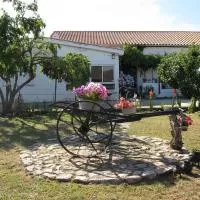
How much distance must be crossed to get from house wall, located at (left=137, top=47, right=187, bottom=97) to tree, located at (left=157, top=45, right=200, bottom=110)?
10898mm

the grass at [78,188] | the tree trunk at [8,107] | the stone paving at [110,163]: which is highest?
the tree trunk at [8,107]

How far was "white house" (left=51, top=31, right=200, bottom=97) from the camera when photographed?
30.3 metres

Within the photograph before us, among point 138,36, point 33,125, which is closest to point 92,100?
point 33,125

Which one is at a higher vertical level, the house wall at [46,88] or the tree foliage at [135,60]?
the tree foliage at [135,60]

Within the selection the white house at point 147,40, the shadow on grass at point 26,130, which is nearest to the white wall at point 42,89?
the white house at point 147,40

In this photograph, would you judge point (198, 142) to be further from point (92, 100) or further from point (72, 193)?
point (72, 193)

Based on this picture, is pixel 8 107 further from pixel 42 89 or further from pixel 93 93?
pixel 93 93

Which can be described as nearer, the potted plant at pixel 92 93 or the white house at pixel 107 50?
the potted plant at pixel 92 93

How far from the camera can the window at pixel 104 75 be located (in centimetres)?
2592

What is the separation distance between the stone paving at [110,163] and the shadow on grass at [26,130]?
0.89 m

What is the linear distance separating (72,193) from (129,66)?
77.7 feet

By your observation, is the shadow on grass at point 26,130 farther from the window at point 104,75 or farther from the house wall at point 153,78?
the house wall at point 153,78

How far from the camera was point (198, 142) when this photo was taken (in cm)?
1048

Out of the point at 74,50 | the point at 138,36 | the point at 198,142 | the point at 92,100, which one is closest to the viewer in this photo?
the point at 92,100
